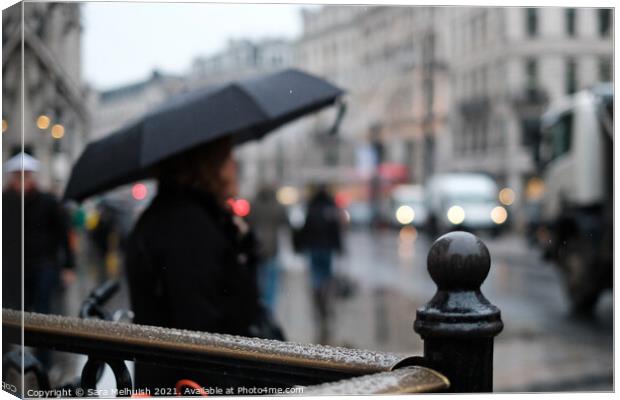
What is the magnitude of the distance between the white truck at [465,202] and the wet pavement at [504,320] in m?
A: 8.63

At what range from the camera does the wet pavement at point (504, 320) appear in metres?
6.78

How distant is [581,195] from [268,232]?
3.93 meters

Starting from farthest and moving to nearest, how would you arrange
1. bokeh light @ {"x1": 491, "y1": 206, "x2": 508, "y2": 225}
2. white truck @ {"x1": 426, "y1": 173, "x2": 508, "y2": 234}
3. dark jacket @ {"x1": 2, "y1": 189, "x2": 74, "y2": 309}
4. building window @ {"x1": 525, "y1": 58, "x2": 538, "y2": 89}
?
white truck @ {"x1": 426, "y1": 173, "x2": 508, "y2": 234}, bokeh light @ {"x1": 491, "y1": 206, "x2": 508, "y2": 225}, building window @ {"x1": 525, "y1": 58, "x2": 538, "y2": 89}, dark jacket @ {"x1": 2, "y1": 189, "x2": 74, "y2": 309}

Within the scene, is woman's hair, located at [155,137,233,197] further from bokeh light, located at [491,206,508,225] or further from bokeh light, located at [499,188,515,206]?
bokeh light, located at [499,188,515,206]

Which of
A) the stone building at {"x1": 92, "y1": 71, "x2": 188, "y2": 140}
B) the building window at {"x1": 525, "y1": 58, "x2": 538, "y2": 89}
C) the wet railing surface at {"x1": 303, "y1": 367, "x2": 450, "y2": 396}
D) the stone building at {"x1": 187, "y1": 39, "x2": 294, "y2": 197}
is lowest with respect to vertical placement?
the wet railing surface at {"x1": 303, "y1": 367, "x2": 450, "y2": 396}

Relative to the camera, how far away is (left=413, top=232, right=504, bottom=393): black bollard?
160 cm

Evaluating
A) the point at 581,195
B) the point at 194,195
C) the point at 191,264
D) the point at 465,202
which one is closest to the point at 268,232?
the point at 581,195

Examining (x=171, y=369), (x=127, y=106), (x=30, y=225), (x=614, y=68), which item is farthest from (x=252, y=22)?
(x=171, y=369)

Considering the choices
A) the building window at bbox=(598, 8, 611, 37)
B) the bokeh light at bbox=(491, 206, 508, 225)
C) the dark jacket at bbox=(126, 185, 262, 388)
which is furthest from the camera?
the bokeh light at bbox=(491, 206, 508, 225)

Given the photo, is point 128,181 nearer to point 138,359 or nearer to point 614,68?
point 138,359

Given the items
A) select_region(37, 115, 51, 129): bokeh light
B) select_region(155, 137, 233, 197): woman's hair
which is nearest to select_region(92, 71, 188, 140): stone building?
select_region(37, 115, 51, 129): bokeh light

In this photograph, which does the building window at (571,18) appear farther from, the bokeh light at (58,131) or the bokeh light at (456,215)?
the bokeh light at (456,215)

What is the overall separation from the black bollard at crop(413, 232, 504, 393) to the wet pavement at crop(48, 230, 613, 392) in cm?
23

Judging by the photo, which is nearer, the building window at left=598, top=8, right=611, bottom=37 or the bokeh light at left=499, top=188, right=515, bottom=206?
the building window at left=598, top=8, right=611, bottom=37
